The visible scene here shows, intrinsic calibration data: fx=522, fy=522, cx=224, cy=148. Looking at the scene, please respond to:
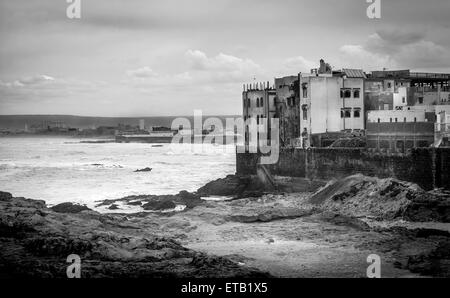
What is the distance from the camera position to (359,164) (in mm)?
42188

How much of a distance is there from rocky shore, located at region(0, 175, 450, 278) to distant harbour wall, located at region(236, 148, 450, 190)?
1690mm

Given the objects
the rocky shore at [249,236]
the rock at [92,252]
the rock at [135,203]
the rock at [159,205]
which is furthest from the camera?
the rock at [135,203]

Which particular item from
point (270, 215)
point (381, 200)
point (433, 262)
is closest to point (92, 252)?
point (270, 215)

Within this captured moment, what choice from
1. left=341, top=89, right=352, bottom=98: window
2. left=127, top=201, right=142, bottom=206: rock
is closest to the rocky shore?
left=127, top=201, right=142, bottom=206: rock

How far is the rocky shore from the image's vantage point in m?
21.3

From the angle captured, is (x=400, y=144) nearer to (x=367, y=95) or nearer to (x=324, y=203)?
(x=324, y=203)

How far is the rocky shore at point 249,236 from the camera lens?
21.3m

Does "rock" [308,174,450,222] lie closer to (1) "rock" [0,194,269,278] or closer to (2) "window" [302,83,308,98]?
(2) "window" [302,83,308,98]

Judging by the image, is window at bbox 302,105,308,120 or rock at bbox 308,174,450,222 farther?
window at bbox 302,105,308,120

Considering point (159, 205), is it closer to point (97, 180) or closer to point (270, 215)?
point (270, 215)

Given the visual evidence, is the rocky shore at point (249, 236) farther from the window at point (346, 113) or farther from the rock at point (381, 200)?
the window at point (346, 113)

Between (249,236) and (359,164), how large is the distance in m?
16.3

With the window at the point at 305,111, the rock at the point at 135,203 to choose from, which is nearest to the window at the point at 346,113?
the window at the point at 305,111

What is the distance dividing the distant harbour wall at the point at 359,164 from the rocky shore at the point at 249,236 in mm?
1690
